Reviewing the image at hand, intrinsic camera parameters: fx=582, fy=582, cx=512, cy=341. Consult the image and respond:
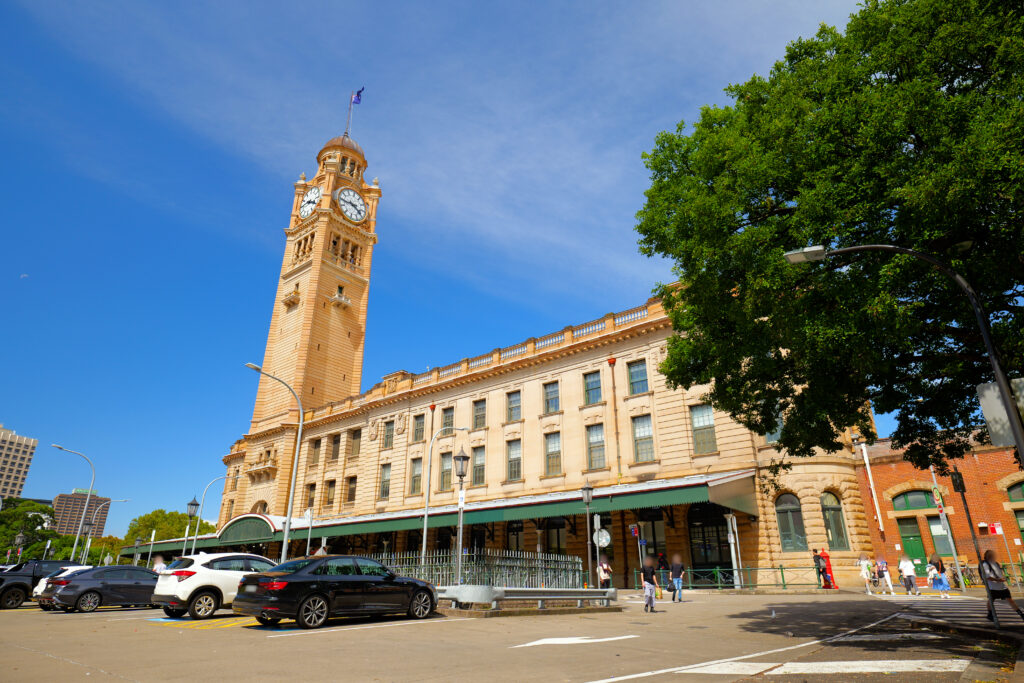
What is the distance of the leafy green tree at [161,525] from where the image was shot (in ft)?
285

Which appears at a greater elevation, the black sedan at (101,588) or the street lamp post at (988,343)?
the street lamp post at (988,343)

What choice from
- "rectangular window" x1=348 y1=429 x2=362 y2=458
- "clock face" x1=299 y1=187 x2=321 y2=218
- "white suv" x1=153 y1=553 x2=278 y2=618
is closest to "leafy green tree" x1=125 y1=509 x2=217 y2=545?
"clock face" x1=299 y1=187 x2=321 y2=218

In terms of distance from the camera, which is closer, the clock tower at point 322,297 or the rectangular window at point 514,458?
the rectangular window at point 514,458

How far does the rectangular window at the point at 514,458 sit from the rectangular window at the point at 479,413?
2.53m

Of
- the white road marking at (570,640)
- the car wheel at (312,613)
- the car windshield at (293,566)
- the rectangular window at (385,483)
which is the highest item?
the rectangular window at (385,483)

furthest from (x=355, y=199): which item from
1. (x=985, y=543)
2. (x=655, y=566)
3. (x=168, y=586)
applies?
(x=985, y=543)

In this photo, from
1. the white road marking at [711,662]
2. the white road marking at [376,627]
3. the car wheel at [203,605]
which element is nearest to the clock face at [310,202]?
the car wheel at [203,605]

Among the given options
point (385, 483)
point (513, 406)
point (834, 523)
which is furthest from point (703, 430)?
point (385, 483)

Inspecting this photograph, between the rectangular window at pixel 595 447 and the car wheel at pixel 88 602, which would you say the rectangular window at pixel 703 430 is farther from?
the car wheel at pixel 88 602

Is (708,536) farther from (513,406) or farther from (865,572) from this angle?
(513,406)

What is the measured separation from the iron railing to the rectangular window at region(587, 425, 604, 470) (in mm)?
10555

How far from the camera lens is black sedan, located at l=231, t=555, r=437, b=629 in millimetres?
11305

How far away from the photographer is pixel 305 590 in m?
11.5

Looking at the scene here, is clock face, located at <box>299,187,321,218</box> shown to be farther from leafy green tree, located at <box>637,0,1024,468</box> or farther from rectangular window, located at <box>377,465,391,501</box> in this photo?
leafy green tree, located at <box>637,0,1024,468</box>
